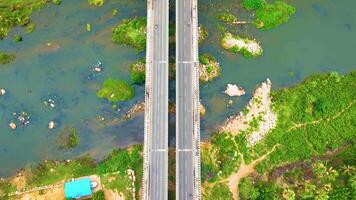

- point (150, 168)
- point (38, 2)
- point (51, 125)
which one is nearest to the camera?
point (150, 168)

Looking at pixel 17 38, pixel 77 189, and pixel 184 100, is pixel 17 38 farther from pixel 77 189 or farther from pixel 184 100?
pixel 184 100

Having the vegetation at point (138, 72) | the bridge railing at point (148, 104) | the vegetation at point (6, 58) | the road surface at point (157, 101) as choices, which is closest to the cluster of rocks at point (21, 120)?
the vegetation at point (6, 58)

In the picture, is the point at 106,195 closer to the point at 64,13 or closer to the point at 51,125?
the point at 51,125

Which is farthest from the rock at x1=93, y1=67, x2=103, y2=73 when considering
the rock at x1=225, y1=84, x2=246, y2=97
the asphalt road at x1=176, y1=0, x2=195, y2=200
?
the rock at x1=225, y1=84, x2=246, y2=97

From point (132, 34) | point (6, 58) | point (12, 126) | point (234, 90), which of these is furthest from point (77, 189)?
point (234, 90)

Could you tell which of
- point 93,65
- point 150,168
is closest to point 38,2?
point 93,65

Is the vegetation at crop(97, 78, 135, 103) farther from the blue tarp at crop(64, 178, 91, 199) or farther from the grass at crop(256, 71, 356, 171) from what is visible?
the grass at crop(256, 71, 356, 171)

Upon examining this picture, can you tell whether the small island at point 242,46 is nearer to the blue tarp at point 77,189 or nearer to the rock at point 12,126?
the blue tarp at point 77,189
